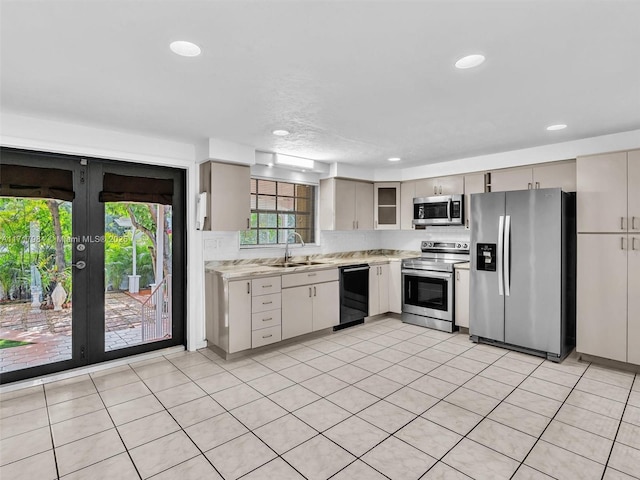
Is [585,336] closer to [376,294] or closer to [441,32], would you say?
[376,294]

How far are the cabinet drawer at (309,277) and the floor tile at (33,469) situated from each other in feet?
8.09

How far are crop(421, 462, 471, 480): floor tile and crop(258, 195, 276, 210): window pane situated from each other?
3554 mm

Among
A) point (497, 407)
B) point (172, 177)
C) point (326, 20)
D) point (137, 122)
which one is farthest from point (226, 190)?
point (497, 407)

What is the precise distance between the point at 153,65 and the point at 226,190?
1916 mm

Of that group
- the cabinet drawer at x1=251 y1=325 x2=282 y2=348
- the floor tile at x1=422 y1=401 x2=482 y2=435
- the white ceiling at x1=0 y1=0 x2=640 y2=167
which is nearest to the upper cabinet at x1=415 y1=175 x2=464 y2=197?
the white ceiling at x1=0 y1=0 x2=640 y2=167

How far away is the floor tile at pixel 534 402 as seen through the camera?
105 inches

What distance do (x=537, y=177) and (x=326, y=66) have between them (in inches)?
128

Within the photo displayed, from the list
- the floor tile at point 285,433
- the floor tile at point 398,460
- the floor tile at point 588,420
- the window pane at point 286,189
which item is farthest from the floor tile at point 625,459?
the window pane at point 286,189

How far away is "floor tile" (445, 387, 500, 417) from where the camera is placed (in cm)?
269

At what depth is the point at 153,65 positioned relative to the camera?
6.81 ft

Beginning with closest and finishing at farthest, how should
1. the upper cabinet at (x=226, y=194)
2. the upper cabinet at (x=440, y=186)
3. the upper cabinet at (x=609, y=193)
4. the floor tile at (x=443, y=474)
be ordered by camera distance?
the floor tile at (x=443, y=474)
the upper cabinet at (x=609, y=193)
the upper cabinet at (x=226, y=194)
the upper cabinet at (x=440, y=186)

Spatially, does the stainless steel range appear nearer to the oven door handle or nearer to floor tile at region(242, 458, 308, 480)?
the oven door handle

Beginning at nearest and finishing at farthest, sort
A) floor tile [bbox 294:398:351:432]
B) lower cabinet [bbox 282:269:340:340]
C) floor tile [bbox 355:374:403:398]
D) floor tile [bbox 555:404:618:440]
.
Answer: floor tile [bbox 555:404:618:440] → floor tile [bbox 294:398:351:432] → floor tile [bbox 355:374:403:398] → lower cabinet [bbox 282:269:340:340]

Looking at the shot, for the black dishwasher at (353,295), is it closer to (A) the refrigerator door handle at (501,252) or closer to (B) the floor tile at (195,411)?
(A) the refrigerator door handle at (501,252)
